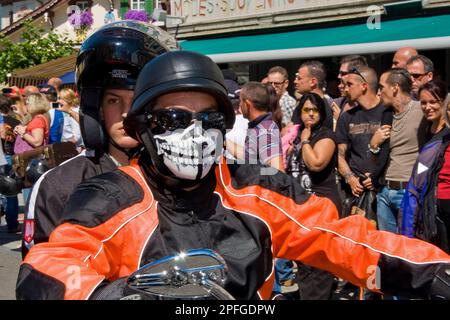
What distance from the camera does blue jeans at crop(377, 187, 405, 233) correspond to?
224 inches

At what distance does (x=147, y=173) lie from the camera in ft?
7.59

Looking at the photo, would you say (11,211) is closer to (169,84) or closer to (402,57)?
(402,57)

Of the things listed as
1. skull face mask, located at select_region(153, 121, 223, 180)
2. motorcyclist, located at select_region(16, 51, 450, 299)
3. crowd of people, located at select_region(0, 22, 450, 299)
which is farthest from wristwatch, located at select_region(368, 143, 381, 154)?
skull face mask, located at select_region(153, 121, 223, 180)

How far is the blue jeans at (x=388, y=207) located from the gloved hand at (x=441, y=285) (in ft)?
11.8

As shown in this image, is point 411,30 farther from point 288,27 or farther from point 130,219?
point 130,219

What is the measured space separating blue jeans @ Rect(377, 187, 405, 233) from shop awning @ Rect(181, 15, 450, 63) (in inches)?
124

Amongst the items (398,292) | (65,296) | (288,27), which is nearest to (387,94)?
(398,292)

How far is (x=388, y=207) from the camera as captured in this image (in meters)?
5.79

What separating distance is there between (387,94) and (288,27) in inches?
298

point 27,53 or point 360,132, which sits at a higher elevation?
point 27,53

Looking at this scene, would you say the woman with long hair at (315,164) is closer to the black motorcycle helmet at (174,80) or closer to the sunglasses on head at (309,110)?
the sunglasses on head at (309,110)

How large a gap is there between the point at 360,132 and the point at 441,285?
4092 millimetres

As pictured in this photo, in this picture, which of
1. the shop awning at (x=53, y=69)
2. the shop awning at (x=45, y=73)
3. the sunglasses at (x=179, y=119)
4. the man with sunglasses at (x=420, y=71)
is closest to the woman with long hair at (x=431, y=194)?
the man with sunglasses at (x=420, y=71)

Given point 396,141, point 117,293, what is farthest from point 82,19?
point 117,293
